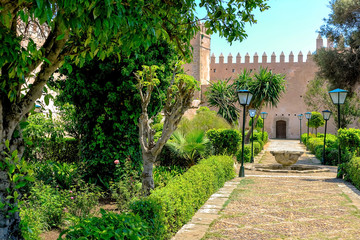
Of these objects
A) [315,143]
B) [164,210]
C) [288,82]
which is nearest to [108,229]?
[164,210]

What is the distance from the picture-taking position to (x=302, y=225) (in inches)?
180

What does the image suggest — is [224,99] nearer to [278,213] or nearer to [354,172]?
[354,172]

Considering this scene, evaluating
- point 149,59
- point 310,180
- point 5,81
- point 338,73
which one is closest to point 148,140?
point 149,59

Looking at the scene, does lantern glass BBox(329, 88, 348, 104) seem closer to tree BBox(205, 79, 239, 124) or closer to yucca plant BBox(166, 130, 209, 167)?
yucca plant BBox(166, 130, 209, 167)

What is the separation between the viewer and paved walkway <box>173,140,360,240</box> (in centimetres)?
420

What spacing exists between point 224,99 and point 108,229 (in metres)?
20.5

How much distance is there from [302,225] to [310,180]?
14.8 feet

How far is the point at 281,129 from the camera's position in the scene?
36.7 metres

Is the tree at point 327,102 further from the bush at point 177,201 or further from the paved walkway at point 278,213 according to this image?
the bush at point 177,201

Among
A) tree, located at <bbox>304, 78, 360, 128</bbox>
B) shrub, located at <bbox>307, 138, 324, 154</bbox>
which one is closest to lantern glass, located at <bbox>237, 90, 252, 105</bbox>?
shrub, located at <bbox>307, 138, 324, 154</bbox>

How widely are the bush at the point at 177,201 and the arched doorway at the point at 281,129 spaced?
1211 inches

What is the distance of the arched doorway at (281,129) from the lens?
36.6m

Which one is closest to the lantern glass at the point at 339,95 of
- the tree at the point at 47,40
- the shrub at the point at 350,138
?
the shrub at the point at 350,138

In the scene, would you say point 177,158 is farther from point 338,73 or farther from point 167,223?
point 338,73
